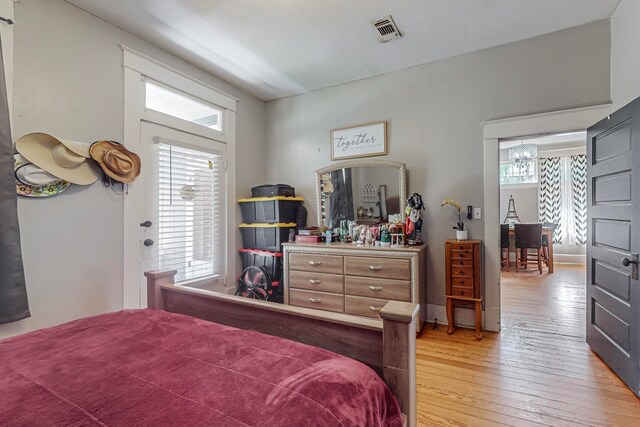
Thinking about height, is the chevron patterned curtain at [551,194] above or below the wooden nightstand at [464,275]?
above

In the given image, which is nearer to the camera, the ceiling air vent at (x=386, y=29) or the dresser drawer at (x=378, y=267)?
the ceiling air vent at (x=386, y=29)

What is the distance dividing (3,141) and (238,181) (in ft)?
7.06

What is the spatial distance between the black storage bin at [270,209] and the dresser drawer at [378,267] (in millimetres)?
1017

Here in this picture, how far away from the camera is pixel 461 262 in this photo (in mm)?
2822

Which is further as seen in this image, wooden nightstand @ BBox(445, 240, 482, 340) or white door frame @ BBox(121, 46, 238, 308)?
wooden nightstand @ BBox(445, 240, 482, 340)

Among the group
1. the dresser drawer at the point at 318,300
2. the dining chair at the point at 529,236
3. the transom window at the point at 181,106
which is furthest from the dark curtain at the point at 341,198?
the dining chair at the point at 529,236

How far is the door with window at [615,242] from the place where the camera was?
1927 mm

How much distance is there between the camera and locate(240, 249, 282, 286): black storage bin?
3526 mm

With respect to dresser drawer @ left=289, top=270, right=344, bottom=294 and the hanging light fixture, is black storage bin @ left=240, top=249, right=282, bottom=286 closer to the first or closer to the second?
dresser drawer @ left=289, top=270, right=344, bottom=294

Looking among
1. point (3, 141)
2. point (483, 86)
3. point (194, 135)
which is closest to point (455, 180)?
point (483, 86)

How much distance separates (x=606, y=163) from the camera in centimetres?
229

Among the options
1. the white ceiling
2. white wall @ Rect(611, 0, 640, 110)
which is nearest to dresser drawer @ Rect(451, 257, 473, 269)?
white wall @ Rect(611, 0, 640, 110)

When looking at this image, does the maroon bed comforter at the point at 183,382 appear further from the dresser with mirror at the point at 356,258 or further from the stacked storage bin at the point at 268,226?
the stacked storage bin at the point at 268,226

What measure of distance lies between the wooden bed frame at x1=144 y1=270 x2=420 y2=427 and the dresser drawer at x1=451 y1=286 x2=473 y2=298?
6.41ft
